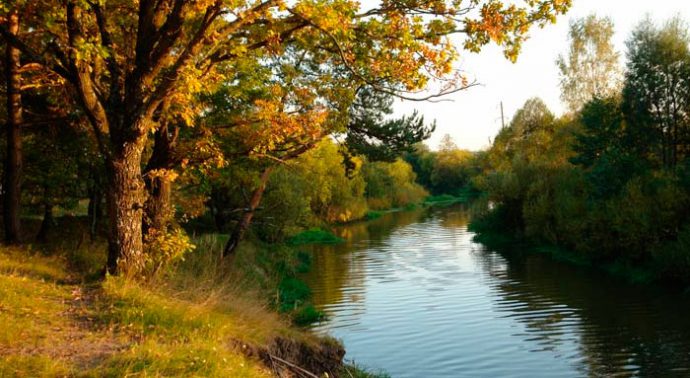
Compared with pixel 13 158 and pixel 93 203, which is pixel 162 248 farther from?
pixel 93 203

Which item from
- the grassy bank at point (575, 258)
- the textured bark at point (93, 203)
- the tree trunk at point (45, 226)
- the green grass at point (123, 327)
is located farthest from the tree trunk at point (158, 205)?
the grassy bank at point (575, 258)

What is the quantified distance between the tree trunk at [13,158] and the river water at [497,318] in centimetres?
903

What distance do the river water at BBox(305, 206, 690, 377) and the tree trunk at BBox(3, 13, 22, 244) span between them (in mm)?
9030

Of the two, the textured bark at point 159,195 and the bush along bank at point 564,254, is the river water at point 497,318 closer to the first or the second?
the bush along bank at point 564,254

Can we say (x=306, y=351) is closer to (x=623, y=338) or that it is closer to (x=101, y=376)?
(x=101, y=376)

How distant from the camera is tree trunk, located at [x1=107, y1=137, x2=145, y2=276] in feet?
32.2

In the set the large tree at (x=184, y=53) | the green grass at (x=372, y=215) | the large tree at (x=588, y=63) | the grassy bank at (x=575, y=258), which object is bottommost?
the grassy bank at (x=575, y=258)

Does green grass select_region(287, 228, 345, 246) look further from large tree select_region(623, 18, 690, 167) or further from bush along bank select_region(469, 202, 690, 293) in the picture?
large tree select_region(623, 18, 690, 167)

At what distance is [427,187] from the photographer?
121 metres

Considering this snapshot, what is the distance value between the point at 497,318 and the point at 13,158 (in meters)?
15.0

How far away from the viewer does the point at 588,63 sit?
1732 inches

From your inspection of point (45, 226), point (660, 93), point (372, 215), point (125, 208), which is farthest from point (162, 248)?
point (372, 215)

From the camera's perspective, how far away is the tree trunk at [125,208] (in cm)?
980

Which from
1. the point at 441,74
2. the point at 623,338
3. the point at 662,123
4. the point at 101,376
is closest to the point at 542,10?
the point at 441,74
